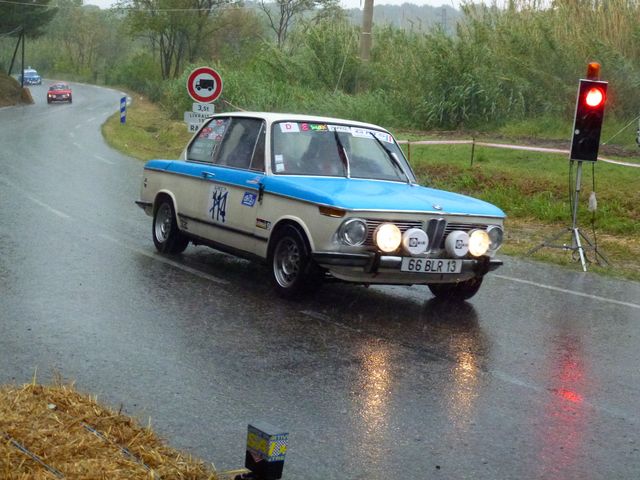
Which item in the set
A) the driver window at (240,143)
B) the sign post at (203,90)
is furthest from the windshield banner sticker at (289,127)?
the sign post at (203,90)

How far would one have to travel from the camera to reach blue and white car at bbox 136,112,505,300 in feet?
28.7

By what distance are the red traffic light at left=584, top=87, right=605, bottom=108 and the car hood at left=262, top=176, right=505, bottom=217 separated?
3678 millimetres

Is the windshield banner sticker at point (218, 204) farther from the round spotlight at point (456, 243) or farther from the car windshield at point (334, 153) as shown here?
the round spotlight at point (456, 243)

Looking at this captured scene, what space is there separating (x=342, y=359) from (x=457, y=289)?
281 cm

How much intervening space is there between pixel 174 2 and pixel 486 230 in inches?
3183

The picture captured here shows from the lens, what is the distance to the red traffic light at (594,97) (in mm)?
12734

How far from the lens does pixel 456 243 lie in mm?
8961

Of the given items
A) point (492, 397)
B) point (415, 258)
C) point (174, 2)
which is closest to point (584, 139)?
point (415, 258)

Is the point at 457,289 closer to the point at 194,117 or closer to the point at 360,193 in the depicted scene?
the point at 360,193

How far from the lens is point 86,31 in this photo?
532 ft

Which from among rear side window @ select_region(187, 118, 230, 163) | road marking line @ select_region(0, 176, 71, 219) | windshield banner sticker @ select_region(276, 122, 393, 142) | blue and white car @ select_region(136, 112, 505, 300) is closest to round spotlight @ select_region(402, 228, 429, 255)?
blue and white car @ select_region(136, 112, 505, 300)

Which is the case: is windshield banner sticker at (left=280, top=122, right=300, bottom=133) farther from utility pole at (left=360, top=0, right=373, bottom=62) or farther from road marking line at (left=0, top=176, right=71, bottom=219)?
utility pole at (left=360, top=0, right=373, bottom=62)

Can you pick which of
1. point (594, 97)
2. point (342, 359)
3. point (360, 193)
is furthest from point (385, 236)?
point (594, 97)

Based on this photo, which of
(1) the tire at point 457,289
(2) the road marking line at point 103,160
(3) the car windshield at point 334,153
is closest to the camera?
(1) the tire at point 457,289
